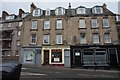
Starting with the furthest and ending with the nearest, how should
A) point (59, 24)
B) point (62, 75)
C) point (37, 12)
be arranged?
point (37, 12), point (59, 24), point (62, 75)

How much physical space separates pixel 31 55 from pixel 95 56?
10.8 metres

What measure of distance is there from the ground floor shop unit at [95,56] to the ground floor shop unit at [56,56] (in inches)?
38.6

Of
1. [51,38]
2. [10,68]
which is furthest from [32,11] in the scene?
[10,68]

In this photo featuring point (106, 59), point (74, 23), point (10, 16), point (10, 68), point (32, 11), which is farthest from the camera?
point (10, 16)

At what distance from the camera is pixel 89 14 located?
3005 cm

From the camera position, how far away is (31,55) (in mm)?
29734

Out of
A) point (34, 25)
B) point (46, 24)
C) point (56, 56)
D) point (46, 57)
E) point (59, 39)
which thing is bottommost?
point (46, 57)

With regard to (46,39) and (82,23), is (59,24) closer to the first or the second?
(46,39)

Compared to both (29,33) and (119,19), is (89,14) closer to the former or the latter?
(119,19)

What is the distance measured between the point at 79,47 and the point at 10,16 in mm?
22453

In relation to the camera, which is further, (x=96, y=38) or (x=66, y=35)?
(x=66, y=35)

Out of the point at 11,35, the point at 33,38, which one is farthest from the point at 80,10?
the point at 11,35

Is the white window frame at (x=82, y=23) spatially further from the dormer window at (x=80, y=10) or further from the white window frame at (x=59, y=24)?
the white window frame at (x=59, y=24)

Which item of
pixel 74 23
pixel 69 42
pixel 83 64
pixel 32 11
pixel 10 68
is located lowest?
pixel 83 64
